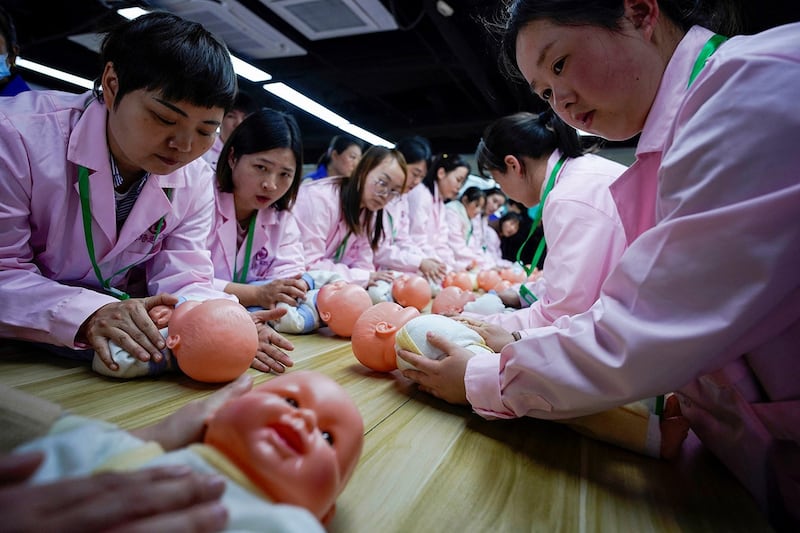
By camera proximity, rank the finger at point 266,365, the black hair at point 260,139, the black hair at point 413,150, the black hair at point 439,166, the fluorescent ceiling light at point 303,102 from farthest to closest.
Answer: the fluorescent ceiling light at point 303,102 → the black hair at point 439,166 → the black hair at point 413,150 → the black hair at point 260,139 → the finger at point 266,365

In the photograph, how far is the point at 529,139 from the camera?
1908 mm

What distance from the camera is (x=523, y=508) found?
742mm

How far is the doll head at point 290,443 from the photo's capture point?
20.2 inches

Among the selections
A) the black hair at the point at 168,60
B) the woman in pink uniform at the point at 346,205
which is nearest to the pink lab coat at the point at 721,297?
the black hair at the point at 168,60

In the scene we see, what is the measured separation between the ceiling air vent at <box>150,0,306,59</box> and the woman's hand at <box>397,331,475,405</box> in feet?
12.0

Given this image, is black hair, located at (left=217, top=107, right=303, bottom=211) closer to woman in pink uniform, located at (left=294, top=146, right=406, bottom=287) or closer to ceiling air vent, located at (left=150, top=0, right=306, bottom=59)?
woman in pink uniform, located at (left=294, top=146, right=406, bottom=287)

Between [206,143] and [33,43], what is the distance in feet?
20.0

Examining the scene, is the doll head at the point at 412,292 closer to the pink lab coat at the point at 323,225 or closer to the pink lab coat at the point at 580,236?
the pink lab coat at the point at 323,225

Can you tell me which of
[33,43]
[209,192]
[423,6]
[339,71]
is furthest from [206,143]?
[33,43]

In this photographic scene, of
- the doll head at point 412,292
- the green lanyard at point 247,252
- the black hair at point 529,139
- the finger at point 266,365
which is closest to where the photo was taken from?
the finger at point 266,365

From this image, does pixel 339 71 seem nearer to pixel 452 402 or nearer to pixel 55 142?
pixel 55 142

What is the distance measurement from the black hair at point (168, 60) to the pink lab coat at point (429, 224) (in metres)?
3.82

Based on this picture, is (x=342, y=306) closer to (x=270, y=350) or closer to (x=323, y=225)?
(x=270, y=350)

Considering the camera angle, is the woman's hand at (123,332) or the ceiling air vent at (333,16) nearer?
the woman's hand at (123,332)
